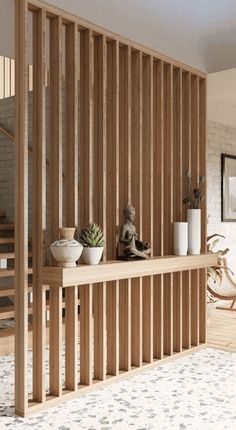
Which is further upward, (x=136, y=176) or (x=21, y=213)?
(x=136, y=176)

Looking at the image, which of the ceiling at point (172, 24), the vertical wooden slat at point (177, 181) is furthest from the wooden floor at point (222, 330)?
the ceiling at point (172, 24)

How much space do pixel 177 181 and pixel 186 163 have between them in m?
0.21

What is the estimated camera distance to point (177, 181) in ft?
13.8

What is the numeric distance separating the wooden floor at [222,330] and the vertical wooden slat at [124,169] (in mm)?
1205

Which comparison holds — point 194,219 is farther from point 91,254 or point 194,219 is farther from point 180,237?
point 91,254

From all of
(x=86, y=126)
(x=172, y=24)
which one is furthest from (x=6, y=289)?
(x=172, y=24)

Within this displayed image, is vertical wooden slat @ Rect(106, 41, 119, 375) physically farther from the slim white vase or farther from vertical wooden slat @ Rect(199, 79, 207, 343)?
vertical wooden slat @ Rect(199, 79, 207, 343)

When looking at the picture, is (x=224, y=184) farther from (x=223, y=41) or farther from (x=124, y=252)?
(x=124, y=252)

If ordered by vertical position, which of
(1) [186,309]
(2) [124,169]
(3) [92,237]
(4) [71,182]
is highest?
(2) [124,169]

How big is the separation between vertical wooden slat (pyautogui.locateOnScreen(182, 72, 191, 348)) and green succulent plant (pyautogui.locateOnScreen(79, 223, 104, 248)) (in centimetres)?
126

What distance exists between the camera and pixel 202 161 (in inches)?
175

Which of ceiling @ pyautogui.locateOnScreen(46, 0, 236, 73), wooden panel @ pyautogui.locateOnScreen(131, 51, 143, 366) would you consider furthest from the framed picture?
wooden panel @ pyautogui.locateOnScreen(131, 51, 143, 366)

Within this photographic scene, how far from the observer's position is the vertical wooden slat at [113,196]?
11.5 ft

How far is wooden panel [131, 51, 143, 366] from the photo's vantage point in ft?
12.3
